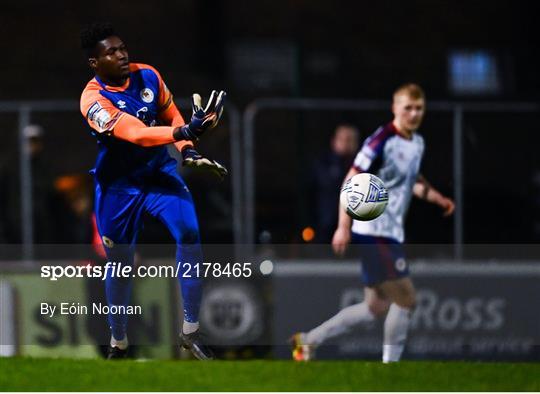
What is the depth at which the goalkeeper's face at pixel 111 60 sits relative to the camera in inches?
403

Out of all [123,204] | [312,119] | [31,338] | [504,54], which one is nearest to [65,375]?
[123,204]

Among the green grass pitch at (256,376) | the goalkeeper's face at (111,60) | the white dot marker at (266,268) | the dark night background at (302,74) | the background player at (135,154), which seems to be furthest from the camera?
the dark night background at (302,74)

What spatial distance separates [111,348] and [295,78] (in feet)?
15.4

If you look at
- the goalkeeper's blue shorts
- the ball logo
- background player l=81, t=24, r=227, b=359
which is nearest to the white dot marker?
the goalkeeper's blue shorts

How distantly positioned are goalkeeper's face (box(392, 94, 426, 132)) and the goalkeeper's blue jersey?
140 inches

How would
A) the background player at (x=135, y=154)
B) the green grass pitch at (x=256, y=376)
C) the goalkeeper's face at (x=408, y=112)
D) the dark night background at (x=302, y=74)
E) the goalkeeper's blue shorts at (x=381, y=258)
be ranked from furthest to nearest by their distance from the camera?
the dark night background at (x=302, y=74), the goalkeeper's face at (x=408, y=112), the goalkeeper's blue shorts at (x=381, y=258), the green grass pitch at (x=256, y=376), the background player at (x=135, y=154)

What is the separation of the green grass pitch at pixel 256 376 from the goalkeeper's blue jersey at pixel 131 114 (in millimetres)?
1447

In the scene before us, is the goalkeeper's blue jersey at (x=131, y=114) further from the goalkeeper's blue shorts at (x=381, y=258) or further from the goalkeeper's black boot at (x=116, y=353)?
the goalkeeper's blue shorts at (x=381, y=258)

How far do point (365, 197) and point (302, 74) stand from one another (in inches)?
166

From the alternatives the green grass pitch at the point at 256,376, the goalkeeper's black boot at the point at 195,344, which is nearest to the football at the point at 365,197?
the green grass pitch at the point at 256,376

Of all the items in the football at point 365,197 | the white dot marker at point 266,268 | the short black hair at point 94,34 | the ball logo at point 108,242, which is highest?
the short black hair at point 94,34

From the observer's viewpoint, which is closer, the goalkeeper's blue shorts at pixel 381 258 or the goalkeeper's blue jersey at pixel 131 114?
the goalkeeper's blue jersey at pixel 131 114

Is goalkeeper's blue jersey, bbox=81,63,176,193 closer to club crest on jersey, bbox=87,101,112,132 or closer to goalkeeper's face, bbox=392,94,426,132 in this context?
club crest on jersey, bbox=87,101,112,132

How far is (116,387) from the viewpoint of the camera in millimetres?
10727
